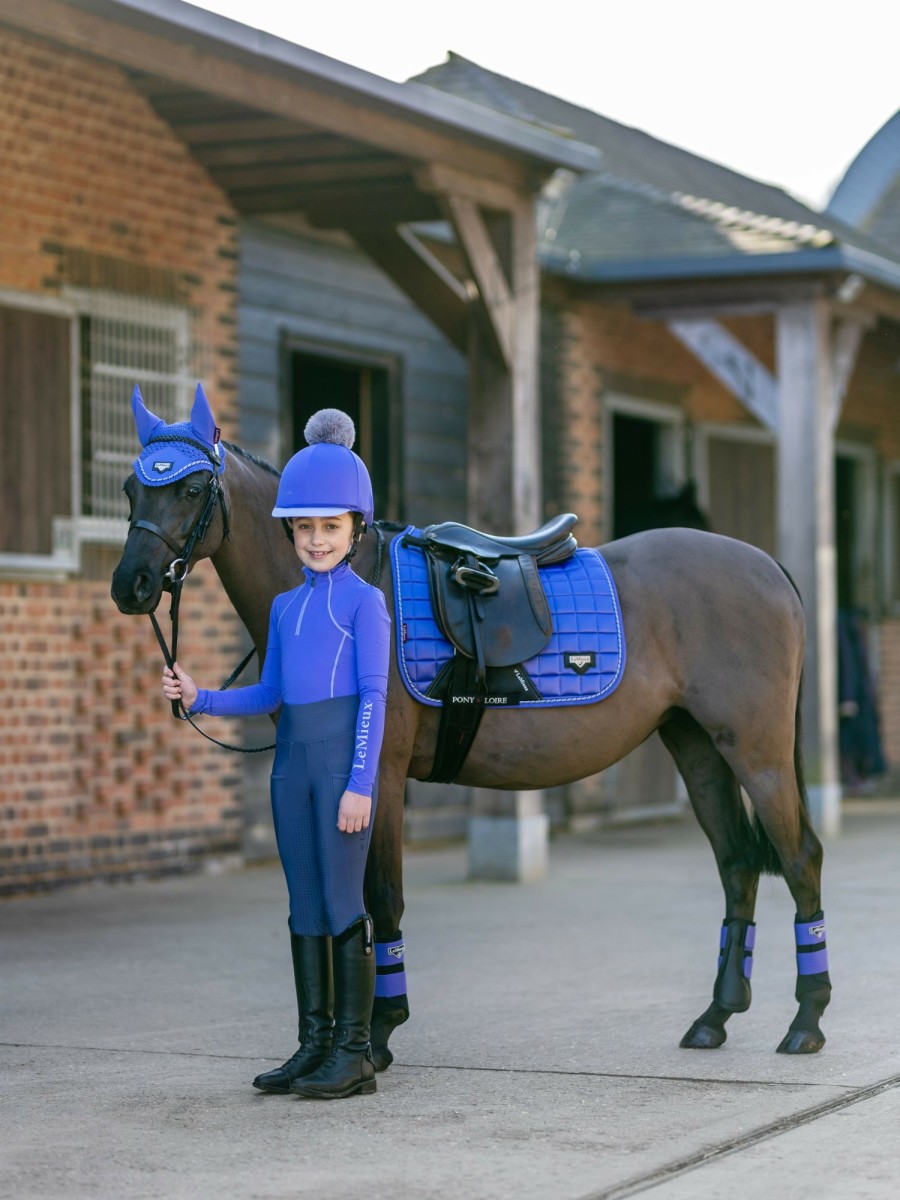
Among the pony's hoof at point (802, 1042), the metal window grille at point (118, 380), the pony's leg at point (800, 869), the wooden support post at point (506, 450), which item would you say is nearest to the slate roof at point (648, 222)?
the wooden support post at point (506, 450)

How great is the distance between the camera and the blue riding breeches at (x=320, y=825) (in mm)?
5105

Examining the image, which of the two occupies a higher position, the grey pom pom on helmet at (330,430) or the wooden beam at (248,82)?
the wooden beam at (248,82)

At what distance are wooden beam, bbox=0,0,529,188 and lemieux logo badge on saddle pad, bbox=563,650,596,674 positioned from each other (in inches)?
141

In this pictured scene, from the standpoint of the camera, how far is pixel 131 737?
1034 centimetres

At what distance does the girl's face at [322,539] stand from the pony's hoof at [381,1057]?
4.54ft

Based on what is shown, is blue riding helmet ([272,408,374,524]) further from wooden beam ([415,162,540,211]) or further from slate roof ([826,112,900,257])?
slate roof ([826,112,900,257])

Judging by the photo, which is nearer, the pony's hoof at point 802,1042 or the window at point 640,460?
the pony's hoof at point 802,1042

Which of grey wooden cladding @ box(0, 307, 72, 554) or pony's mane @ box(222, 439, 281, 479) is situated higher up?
grey wooden cladding @ box(0, 307, 72, 554)

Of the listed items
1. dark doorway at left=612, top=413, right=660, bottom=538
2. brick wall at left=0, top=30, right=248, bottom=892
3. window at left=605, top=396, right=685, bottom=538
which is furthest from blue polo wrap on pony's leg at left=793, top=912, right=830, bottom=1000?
dark doorway at left=612, top=413, right=660, bottom=538

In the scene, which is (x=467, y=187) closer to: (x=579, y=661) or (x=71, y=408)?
(x=71, y=408)

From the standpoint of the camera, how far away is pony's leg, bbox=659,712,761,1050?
580 centimetres

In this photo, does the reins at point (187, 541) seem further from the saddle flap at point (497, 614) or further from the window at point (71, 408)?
the window at point (71, 408)

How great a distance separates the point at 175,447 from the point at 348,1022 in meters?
1.62

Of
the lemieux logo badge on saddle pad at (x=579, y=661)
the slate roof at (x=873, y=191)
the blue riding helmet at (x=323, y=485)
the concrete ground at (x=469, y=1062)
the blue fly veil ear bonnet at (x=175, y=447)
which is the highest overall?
the slate roof at (x=873, y=191)
